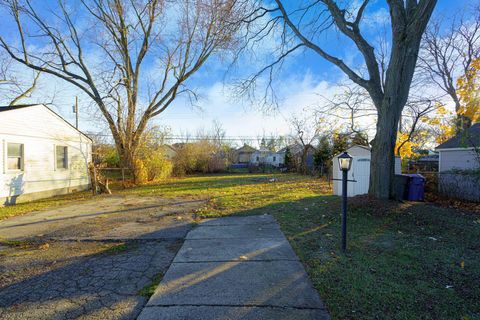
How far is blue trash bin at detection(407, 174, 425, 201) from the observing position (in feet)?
25.3

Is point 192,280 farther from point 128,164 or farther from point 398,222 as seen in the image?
point 128,164

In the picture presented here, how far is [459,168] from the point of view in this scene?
927 centimetres

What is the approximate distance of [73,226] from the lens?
5.50 m

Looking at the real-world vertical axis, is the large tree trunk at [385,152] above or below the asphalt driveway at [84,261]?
above

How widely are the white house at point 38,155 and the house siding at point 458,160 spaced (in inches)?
713

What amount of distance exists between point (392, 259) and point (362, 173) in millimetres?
5824

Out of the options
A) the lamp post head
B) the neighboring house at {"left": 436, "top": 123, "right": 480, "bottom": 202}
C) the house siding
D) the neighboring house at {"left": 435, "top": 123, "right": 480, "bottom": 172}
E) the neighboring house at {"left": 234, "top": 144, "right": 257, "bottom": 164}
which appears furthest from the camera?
the neighboring house at {"left": 234, "top": 144, "right": 257, "bottom": 164}

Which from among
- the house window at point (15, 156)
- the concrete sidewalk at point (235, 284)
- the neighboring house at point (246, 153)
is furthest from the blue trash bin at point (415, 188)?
the neighboring house at point (246, 153)

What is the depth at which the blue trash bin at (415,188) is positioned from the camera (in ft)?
25.3

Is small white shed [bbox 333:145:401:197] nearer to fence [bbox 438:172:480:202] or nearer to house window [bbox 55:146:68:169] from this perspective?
fence [bbox 438:172:480:202]

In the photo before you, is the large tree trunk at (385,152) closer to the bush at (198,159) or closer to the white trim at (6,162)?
the white trim at (6,162)

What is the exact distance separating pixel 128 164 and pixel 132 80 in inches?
235

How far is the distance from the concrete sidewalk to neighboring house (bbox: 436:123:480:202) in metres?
8.17

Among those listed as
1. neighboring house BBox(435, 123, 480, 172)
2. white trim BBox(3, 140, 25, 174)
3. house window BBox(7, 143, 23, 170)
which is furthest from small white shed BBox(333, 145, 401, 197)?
house window BBox(7, 143, 23, 170)
